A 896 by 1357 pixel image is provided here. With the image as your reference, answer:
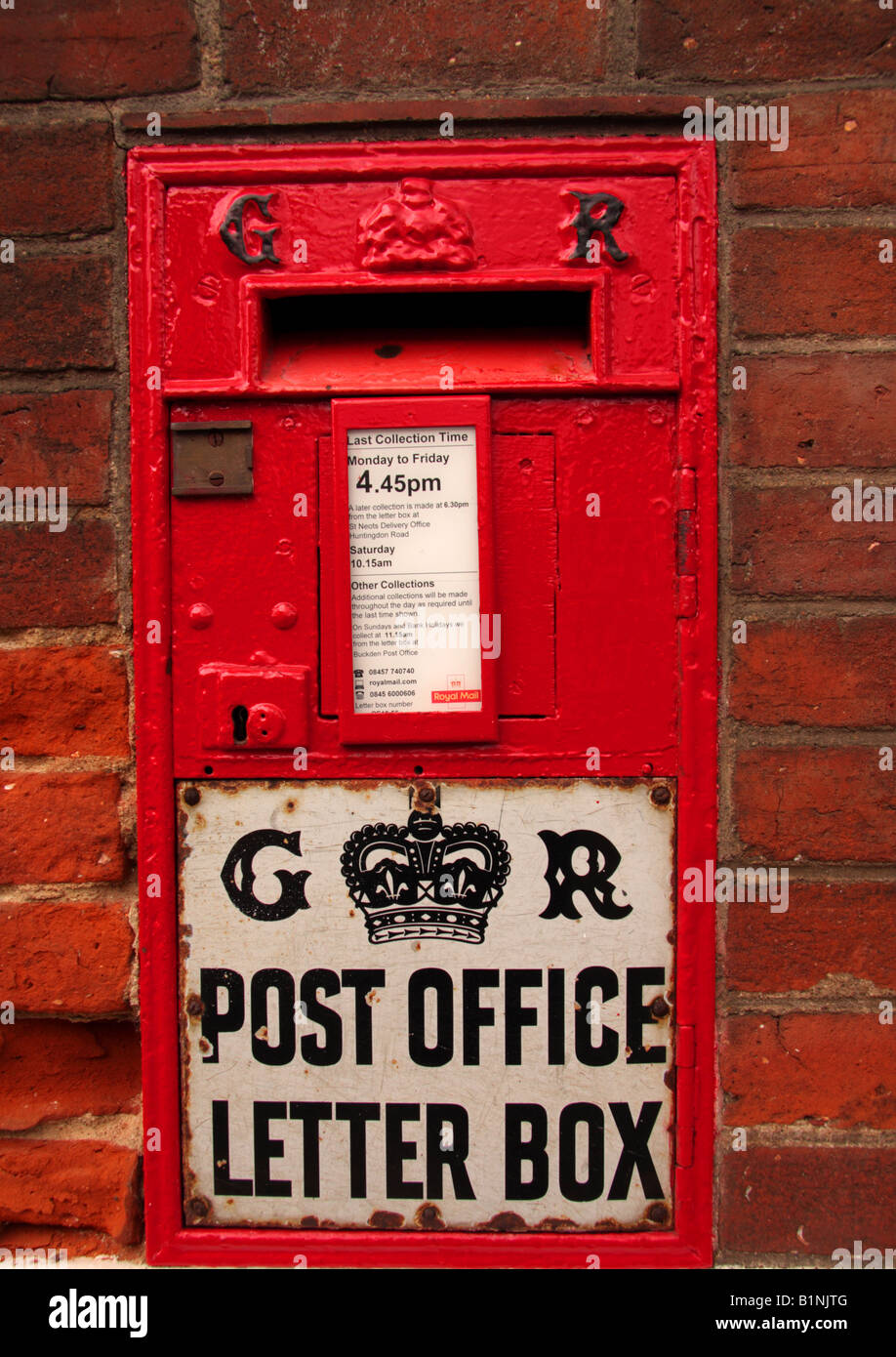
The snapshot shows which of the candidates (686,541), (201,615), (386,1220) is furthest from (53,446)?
(386,1220)

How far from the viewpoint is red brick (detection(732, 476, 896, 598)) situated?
3.47 feet

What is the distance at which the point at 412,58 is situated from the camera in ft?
3.44

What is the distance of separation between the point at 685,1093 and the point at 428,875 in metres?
0.41

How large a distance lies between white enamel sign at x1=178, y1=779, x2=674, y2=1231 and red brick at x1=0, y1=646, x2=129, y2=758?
146mm

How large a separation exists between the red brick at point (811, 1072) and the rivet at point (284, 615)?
2.42ft

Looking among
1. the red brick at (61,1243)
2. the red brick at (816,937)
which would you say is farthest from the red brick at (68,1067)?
the red brick at (816,937)

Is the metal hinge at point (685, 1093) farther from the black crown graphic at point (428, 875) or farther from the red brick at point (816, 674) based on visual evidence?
the red brick at point (816, 674)

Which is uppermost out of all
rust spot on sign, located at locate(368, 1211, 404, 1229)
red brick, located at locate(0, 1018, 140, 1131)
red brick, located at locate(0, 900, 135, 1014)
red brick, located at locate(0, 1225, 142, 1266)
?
red brick, located at locate(0, 900, 135, 1014)

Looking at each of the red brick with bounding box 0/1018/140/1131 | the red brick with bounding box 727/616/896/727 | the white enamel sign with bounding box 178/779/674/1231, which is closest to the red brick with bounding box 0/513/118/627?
the white enamel sign with bounding box 178/779/674/1231

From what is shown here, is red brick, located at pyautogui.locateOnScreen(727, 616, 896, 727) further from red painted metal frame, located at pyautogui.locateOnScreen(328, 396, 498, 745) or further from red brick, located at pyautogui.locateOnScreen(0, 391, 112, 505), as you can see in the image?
red brick, located at pyautogui.locateOnScreen(0, 391, 112, 505)

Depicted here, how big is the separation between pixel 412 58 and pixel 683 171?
356 mm

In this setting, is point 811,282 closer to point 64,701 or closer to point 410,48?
point 410,48

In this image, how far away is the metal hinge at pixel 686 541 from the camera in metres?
1.03

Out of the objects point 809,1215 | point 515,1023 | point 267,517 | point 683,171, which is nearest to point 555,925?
point 515,1023
